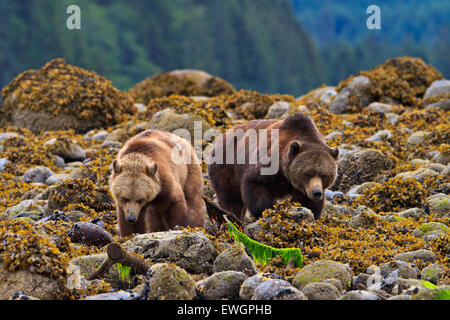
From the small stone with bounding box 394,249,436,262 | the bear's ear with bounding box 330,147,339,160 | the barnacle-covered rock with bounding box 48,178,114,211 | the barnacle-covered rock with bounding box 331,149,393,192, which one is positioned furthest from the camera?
the barnacle-covered rock with bounding box 331,149,393,192

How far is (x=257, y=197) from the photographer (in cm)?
684

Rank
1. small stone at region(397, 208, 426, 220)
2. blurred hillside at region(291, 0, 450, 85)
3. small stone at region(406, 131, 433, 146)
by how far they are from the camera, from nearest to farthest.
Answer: small stone at region(397, 208, 426, 220)
small stone at region(406, 131, 433, 146)
blurred hillside at region(291, 0, 450, 85)

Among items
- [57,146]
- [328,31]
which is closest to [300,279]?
[57,146]

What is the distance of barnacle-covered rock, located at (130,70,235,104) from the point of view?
19000 mm

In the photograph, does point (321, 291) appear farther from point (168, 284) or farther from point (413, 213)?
point (413, 213)

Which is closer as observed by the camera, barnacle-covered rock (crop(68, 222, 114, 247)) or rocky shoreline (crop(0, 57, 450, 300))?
rocky shoreline (crop(0, 57, 450, 300))

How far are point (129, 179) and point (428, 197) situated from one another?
3734 millimetres

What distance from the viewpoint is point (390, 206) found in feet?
25.8

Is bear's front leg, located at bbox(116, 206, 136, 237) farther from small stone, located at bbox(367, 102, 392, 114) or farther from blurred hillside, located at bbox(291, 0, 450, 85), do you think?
blurred hillside, located at bbox(291, 0, 450, 85)

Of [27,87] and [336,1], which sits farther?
[336,1]

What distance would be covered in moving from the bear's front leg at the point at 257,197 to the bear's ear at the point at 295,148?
51 cm

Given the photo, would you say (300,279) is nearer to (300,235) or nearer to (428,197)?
(300,235)

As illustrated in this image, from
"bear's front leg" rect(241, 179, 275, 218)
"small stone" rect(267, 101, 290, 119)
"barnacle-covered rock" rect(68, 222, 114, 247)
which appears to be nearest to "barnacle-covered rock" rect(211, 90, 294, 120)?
"small stone" rect(267, 101, 290, 119)

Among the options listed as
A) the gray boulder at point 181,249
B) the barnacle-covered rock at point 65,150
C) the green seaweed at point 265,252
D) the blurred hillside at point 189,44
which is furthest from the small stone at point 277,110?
the blurred hillside at point 189,44
